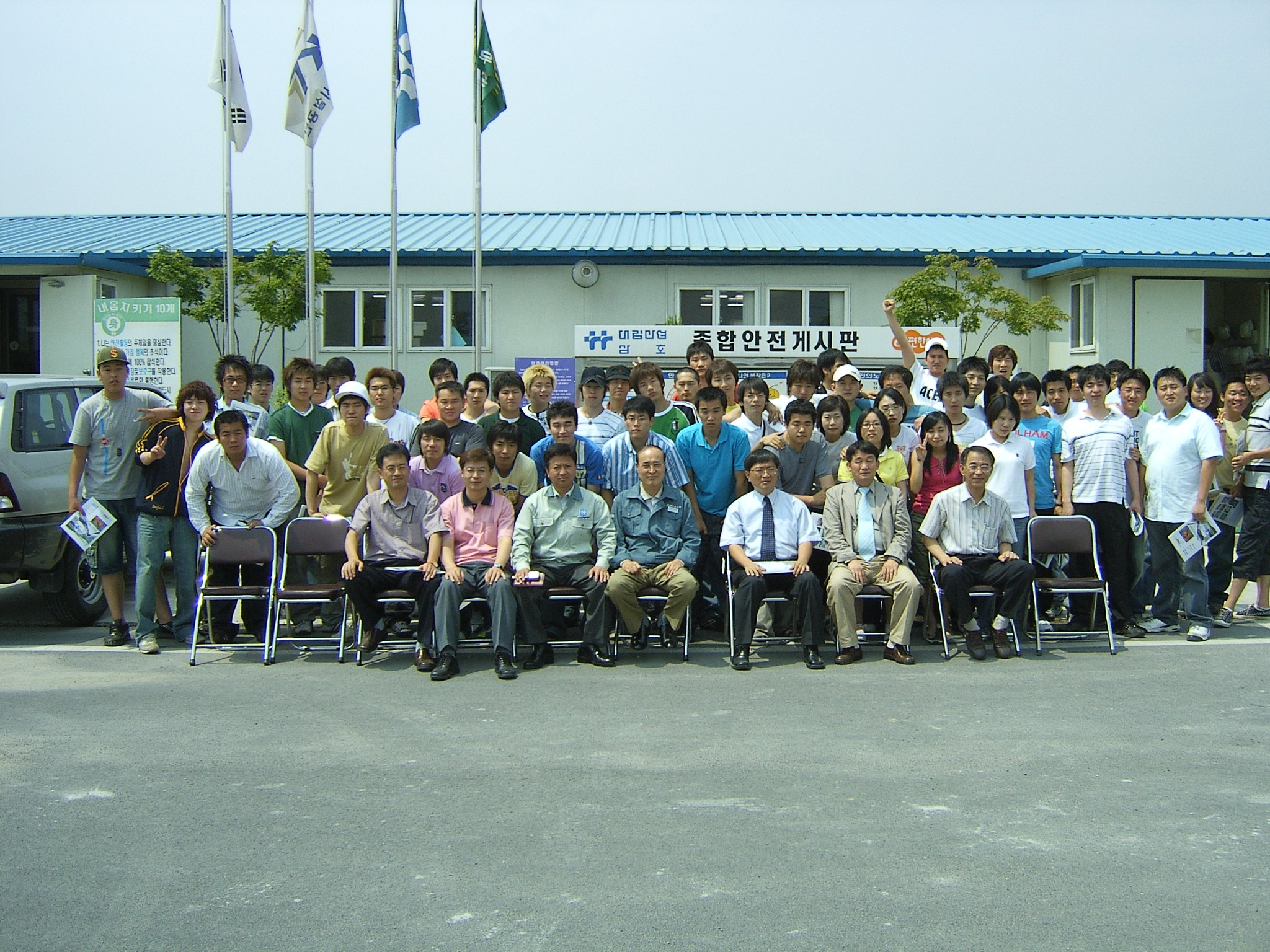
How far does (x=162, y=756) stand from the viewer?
5.34 metres

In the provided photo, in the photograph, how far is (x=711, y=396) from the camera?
8.23 m

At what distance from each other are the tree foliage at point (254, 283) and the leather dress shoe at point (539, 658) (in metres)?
13.1

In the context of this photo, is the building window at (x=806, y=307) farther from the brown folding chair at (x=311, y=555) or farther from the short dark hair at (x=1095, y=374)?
the brown folding chair at (x=311, y=555)

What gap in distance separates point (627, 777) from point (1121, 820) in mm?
2120

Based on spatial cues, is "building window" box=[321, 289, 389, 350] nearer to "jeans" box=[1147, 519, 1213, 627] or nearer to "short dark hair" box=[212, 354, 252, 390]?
"short dark hair" box=[212, 354, 252, 390]

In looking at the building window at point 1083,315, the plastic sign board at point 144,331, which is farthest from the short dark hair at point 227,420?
the building window at point 1083,315

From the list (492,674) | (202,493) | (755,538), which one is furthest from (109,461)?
(755,538)

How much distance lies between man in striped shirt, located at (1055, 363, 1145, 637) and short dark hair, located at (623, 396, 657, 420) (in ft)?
11.1

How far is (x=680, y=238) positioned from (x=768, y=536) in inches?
581

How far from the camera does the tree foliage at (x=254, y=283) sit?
742 inches

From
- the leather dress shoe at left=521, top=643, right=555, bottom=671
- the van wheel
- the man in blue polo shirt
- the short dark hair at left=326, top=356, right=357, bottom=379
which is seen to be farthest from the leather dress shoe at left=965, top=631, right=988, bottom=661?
the van wheel

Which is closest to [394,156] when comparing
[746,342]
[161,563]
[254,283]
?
[254,283]

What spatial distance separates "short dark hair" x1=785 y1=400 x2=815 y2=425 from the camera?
26.9 feet

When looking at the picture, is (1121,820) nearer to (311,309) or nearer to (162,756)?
(162,756)
